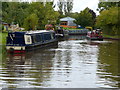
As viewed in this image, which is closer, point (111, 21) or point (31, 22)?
point (31, 22)

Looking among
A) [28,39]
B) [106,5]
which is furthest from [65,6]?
[28,39]

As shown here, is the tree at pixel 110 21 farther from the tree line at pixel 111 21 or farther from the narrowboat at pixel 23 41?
the narrowboat at pixel 23 41

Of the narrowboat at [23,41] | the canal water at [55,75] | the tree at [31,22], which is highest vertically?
the tree at [31,22]

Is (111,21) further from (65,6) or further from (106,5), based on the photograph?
(65,6)

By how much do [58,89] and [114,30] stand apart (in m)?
47.5

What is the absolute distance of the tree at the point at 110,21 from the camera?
6010 cm

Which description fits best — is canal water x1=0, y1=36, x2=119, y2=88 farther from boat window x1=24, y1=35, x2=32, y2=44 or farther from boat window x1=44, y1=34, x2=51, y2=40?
boat window x1=44, y1=34, x2=51, y2=40

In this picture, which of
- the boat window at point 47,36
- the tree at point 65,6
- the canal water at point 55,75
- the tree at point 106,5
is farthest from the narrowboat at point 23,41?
the tree at point 65,6

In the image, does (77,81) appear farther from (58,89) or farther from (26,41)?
(26,41)

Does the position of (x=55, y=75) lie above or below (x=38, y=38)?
below

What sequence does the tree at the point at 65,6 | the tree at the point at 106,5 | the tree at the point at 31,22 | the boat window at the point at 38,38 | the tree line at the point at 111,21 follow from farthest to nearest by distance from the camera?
1. the tree at the point at 65,6
2. the tree at the point at 106,5
3. the tree line at the point at 111,21
4. the tree at the point at 31,22
5. the boat window at the point at 38,38

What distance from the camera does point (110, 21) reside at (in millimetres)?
60906

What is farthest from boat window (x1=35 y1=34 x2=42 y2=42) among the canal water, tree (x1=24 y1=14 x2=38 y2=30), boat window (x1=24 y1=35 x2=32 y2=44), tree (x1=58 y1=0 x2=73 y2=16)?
tree (x1=58 y1=0 x2=73 y2=16)

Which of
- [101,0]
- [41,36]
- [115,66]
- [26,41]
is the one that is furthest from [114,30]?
[115,66]
